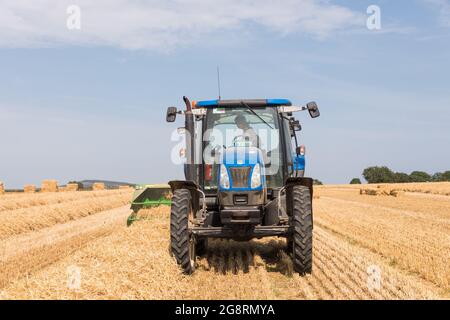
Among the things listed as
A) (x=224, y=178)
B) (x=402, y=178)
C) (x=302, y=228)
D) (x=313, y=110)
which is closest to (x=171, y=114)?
(x=224, y=178)

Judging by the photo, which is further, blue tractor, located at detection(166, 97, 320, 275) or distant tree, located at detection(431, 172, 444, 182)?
distant tree, located at detection(431, 172, 444, 182)

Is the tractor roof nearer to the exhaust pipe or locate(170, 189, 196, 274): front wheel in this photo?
the exhaust pipe

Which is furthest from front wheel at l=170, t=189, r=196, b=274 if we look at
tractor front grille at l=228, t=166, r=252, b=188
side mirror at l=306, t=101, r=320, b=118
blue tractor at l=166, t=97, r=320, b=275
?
side mirror at l=306, t=101, r=320, b=118

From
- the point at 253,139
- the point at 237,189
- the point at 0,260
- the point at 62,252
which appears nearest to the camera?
the point at 237,189

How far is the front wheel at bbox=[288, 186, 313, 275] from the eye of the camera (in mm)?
6516

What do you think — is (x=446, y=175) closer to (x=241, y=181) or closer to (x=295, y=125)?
(x=295, y=125)

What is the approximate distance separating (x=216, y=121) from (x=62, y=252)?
3.93 meters

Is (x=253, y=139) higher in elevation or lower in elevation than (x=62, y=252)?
higher

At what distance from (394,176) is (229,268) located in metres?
83.1

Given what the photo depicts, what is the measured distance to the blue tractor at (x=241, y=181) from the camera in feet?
21.6
